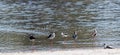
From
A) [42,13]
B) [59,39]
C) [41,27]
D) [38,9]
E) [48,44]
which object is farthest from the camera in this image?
[38,9]

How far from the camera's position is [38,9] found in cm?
3619

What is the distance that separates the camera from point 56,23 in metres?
28.8

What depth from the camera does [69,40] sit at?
23.2m

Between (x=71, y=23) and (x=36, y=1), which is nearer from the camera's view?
(x=71, y=23)

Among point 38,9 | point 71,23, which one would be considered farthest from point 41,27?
point 38,9

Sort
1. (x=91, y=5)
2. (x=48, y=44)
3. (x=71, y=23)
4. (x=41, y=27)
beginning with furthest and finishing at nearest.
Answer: (x=91, y=5), (x=71, y=23), (x=41, y=27), (x=48, y=44)

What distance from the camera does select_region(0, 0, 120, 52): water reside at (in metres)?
22.4

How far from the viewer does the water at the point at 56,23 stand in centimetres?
2244

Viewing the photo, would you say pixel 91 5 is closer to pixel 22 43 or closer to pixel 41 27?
pixel 41 27

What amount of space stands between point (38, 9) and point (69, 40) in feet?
43.7

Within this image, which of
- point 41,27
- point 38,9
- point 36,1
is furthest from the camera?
point 36,1

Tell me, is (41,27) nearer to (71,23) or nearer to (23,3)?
(71,23)

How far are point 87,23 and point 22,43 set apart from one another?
6931mm

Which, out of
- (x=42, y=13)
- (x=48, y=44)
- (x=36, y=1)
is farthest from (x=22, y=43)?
(x=36, y=1)
